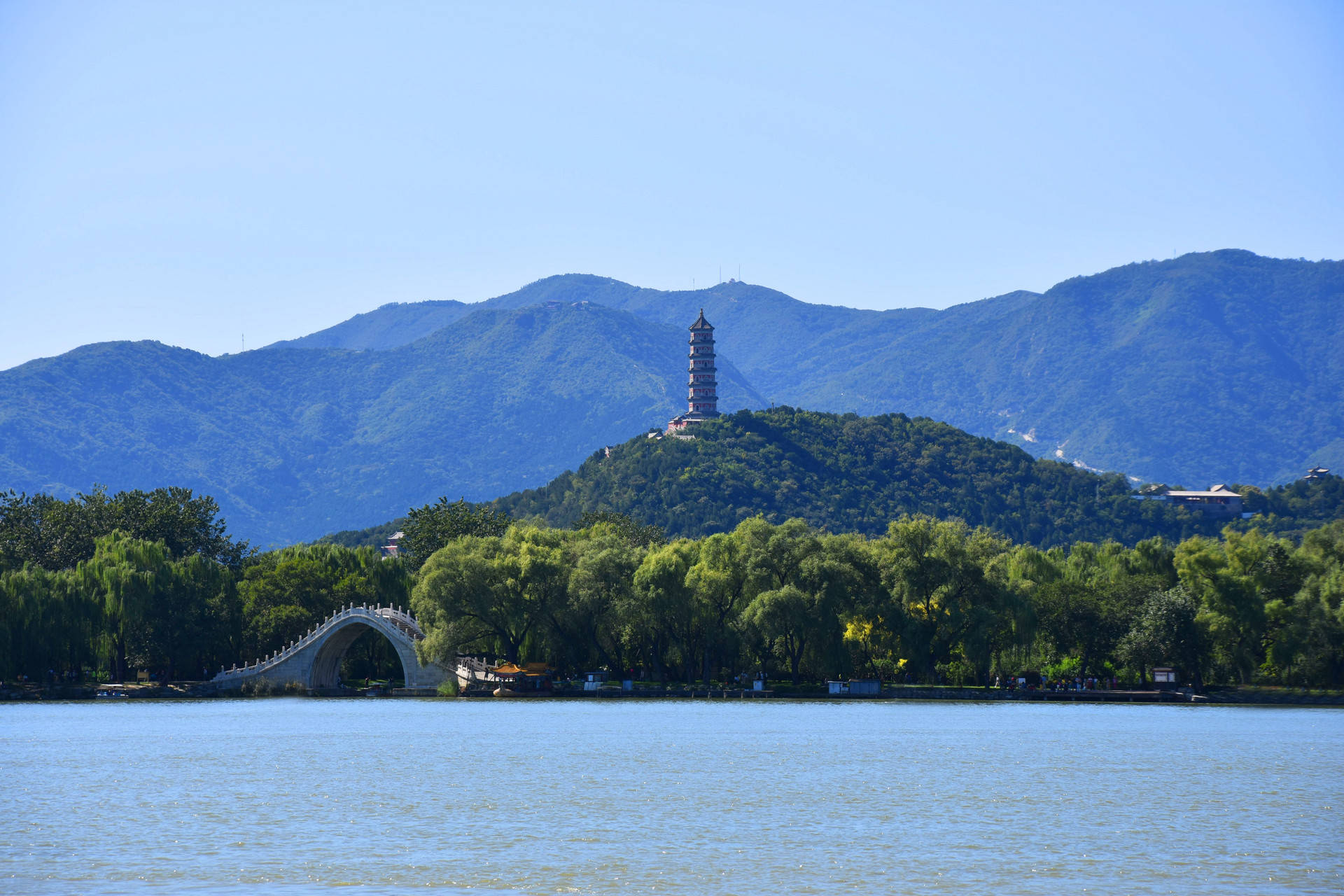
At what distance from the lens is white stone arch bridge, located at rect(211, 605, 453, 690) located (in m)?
88.0

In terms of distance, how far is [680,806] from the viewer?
37844mm

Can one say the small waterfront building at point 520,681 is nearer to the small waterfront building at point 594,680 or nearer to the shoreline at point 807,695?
the shoreline at point 807,695

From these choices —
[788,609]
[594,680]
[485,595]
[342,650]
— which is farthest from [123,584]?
[788,609]

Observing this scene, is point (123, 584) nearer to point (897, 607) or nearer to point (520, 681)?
point (520, 681)

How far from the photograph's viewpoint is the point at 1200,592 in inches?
3073

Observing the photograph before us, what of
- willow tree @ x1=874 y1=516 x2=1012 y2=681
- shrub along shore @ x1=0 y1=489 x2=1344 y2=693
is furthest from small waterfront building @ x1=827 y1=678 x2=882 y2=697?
willow tree @ x1=874 y1=516 x2=1012 y2=681

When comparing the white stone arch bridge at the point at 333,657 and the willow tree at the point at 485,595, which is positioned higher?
the willow tree at the point at 485,595

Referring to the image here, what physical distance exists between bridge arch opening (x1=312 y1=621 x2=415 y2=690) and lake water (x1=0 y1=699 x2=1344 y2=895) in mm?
26260

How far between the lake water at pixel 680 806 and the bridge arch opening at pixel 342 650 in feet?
86.2

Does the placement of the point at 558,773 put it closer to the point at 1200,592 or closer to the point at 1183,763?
the point at 1183,763

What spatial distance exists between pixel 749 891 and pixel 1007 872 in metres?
5.04

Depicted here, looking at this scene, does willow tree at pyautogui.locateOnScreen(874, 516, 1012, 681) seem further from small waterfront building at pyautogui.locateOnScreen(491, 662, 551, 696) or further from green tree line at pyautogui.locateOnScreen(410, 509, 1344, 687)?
small waterfront building at pyautogui.locateOnScreen(491, 662, 551, 696)

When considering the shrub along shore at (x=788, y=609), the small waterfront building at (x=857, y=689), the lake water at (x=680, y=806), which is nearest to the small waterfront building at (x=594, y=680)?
the shrub along shore at (x=788, y=609)

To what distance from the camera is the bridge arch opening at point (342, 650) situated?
92.1 meters
